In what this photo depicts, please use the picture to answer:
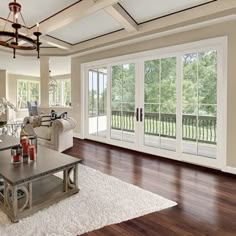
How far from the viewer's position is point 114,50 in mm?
5320

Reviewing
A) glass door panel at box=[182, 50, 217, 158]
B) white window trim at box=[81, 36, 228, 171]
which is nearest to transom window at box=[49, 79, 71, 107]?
white window trim at box=[81, 36, 228, 171]

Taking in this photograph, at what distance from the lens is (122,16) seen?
12.5 feet

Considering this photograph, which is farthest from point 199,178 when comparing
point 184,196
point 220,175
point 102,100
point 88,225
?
point 102,100

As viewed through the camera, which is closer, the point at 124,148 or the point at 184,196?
the point at 184,196

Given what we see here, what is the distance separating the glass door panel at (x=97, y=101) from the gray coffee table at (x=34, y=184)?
3157mm

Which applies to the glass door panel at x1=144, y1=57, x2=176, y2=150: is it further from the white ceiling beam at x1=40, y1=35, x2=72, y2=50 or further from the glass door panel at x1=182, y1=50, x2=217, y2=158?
the white ceiling beam at x1=40, y1=35, x2=72, y2=50

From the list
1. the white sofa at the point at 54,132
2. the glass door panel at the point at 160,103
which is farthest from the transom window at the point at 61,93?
the glass door panel at the point at 160,103

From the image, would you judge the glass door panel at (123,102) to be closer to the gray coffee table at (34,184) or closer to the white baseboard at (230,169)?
the white baseboard at (230,169)

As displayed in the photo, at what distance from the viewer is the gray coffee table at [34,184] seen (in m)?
2.05

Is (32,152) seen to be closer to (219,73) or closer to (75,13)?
(75,13)

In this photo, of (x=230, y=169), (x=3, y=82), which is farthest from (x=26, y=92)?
(x=230, y=169)

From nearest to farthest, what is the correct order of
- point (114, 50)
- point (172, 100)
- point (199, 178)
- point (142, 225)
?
point (142, 225) → point (199, 178) → point (172, 100) → point (114, 50)

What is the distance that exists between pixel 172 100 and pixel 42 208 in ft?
10.2

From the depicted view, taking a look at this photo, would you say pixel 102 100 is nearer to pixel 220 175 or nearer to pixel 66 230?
pixel 220 175
